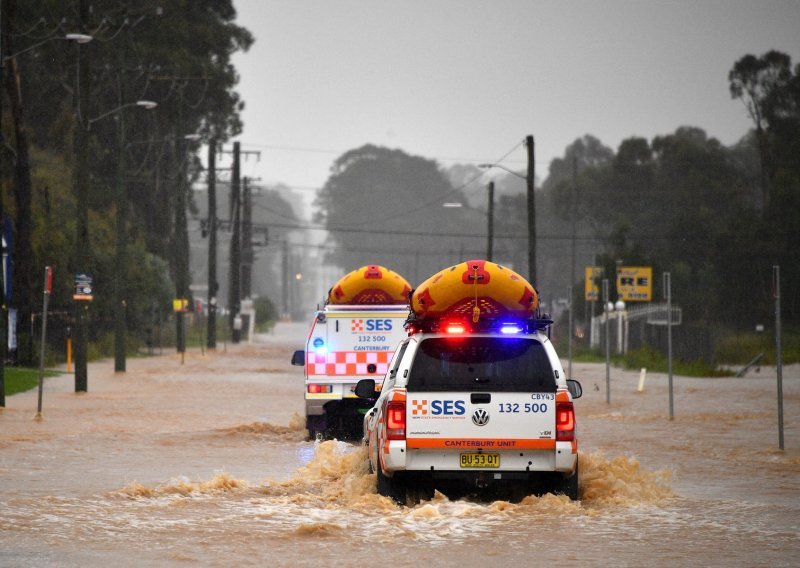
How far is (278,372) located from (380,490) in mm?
33332

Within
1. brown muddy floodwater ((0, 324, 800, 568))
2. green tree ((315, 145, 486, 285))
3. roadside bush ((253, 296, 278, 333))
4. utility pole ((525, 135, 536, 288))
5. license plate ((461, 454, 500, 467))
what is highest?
green tree ((315, 145, 486, 285))

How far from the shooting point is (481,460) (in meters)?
12.9

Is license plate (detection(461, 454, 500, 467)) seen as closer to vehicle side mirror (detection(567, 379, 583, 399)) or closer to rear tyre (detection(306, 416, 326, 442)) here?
vehicle side mirror (detection(567, 379, 583, 399))

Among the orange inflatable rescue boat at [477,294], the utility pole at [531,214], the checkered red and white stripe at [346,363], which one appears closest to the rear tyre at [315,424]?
the checkered red and white stripe at [346,363]

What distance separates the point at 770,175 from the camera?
8906 centimetres

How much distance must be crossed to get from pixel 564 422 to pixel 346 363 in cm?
864

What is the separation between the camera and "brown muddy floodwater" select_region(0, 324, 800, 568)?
1096cm

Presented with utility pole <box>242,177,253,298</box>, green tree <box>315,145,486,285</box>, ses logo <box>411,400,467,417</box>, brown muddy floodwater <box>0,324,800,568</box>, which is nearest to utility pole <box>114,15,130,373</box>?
brown muddy floodwater <box>0,324,800,568</box>

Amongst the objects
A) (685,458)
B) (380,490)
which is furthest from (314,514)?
(685,458)

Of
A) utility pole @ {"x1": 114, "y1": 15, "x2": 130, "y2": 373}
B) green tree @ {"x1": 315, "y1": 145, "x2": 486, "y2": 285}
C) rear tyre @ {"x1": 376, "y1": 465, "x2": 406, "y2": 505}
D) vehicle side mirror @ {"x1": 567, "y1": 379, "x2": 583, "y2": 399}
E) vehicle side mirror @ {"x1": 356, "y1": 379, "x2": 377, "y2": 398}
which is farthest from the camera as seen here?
green tree @ {"x1": 315, "y1": 145, "x2": 486, "y2": 285}

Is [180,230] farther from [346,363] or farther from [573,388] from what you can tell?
[573,388]

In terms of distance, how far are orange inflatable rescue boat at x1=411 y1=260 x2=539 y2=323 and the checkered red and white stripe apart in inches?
258

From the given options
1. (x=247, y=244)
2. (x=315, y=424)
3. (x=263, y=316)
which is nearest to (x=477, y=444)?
(x=315, y=424)

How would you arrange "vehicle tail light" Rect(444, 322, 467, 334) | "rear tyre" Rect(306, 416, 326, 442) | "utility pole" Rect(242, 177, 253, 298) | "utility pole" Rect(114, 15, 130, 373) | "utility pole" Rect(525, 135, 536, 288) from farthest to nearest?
"utility pole" Rect(242, 177, 253, 298) < "utility pole" Rect(525, 135, 536, 288) < "utility pole" Rect(114, 15, 130, 373) < "rear tyre" Rect(306, 416, 326, 442) < "vehicle tail light" Rect(444, 322, 467, 334)
